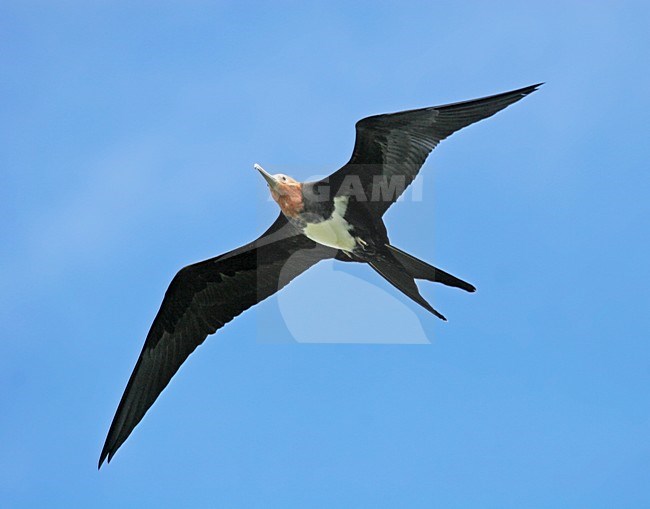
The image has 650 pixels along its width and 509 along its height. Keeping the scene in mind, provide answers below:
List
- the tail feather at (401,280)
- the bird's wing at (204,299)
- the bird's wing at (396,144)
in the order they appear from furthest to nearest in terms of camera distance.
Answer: the bird's wing at (204,299), the tail feather at (401,280), the bird's wing at (396,144)

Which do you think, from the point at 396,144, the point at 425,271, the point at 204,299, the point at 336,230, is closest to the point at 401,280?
the point at 425,271

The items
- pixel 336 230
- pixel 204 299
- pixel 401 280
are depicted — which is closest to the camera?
pixel 401 280

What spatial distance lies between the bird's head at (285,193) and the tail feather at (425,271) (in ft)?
3.03

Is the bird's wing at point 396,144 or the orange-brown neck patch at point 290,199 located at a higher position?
the orange-brown neck patch at point 290,199

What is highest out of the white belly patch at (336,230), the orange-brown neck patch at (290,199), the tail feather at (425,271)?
the orange-brown neck patch at (290,199)

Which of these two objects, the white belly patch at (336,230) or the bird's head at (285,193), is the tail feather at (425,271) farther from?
the bird's head at (285,193)

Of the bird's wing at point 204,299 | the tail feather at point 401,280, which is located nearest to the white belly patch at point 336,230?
the tail feather at point 401,280

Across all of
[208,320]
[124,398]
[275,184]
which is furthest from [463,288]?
[124,398]

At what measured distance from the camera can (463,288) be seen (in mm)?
8523

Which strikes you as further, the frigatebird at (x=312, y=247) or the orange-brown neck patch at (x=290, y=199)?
the orange-brown neck patch at (x=290, y=199)

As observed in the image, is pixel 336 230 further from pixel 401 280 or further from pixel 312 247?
pixel 312 247

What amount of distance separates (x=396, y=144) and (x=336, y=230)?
974mm

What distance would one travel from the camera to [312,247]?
388 inches

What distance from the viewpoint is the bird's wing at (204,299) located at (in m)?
9.83
